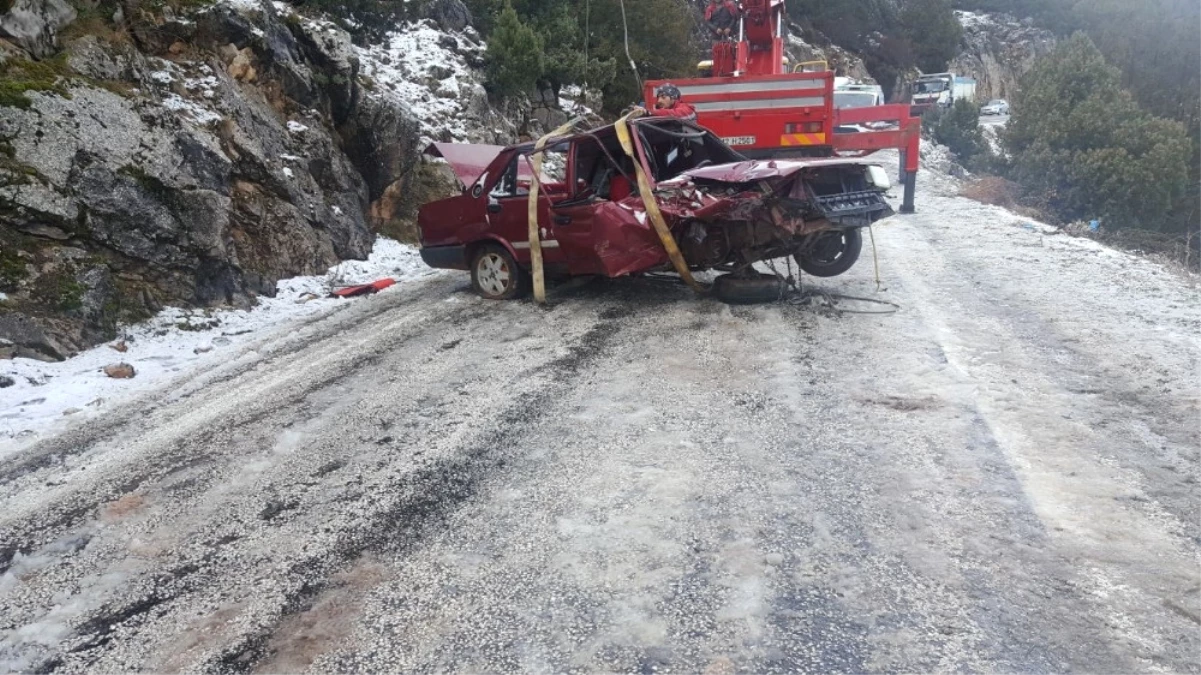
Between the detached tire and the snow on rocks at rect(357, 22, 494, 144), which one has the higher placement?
the snow on rocks at rect(357, 22, 494, 144)

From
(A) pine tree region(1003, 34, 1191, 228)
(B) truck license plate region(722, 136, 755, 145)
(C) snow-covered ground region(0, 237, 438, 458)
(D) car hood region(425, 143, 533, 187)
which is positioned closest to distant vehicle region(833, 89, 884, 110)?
(A) pine tree region(1003, 34, 1191, 228)

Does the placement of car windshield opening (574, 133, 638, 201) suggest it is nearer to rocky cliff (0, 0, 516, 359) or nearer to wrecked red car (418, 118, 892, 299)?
wrecked red car (418, 118, 892, 299)

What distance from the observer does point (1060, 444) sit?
389cm

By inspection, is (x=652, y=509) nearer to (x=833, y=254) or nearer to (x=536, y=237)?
(x=536, y=237)

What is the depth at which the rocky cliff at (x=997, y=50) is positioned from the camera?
49594 mm

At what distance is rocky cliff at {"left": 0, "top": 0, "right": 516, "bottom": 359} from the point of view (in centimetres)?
671

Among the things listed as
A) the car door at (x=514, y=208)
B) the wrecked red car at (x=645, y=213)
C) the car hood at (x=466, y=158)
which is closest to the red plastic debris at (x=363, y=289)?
the wrecked red car at (x=645, y=213)

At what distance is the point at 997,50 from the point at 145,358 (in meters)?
59.0

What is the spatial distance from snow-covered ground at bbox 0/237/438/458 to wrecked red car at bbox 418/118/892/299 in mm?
1611

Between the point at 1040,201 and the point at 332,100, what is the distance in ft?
52.8

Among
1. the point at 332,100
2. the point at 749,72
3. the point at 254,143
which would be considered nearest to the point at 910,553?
the point at 254,143

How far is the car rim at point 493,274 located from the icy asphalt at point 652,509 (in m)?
2.07

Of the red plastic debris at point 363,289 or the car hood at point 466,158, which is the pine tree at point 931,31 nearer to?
the car hood at point 466,158

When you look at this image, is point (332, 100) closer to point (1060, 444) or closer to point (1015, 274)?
point (1015, 274)
